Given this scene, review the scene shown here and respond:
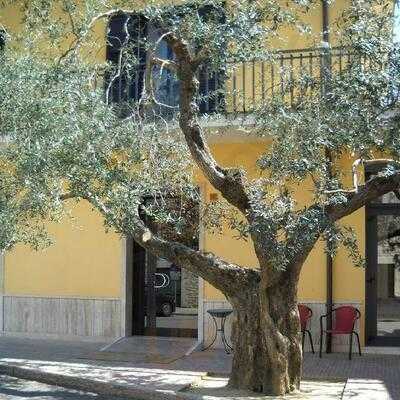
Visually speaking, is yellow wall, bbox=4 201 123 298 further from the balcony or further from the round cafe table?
the balcony

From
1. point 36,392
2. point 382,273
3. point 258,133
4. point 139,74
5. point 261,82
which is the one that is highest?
point 139,74

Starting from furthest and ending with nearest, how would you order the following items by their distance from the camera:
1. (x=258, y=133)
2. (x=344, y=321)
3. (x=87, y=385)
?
(x=344, y=321), (x=87, y=385), (x=258, y=133)

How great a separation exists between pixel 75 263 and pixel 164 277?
1.64 meters

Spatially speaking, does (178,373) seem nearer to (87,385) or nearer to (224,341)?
(87,385)

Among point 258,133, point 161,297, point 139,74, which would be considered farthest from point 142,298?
point 258,133

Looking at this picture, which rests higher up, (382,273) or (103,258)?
(103,258)

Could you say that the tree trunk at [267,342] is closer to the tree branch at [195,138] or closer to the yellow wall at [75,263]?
the tree branch at [195,138]

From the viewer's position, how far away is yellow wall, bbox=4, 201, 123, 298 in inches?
527

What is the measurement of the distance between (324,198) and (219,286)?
169 cm

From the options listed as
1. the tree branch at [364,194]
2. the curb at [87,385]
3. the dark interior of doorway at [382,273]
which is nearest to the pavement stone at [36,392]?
the curb at [87,385]

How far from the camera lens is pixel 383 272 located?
12.1m

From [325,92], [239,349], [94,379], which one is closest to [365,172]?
[325,92]

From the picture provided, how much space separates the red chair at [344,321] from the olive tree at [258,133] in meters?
2.75

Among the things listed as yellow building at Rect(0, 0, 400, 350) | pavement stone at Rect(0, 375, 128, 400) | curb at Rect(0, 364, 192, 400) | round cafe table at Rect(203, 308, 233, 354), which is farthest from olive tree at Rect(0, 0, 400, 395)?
round cafe table at Rect(203, 308, 233, 354)
